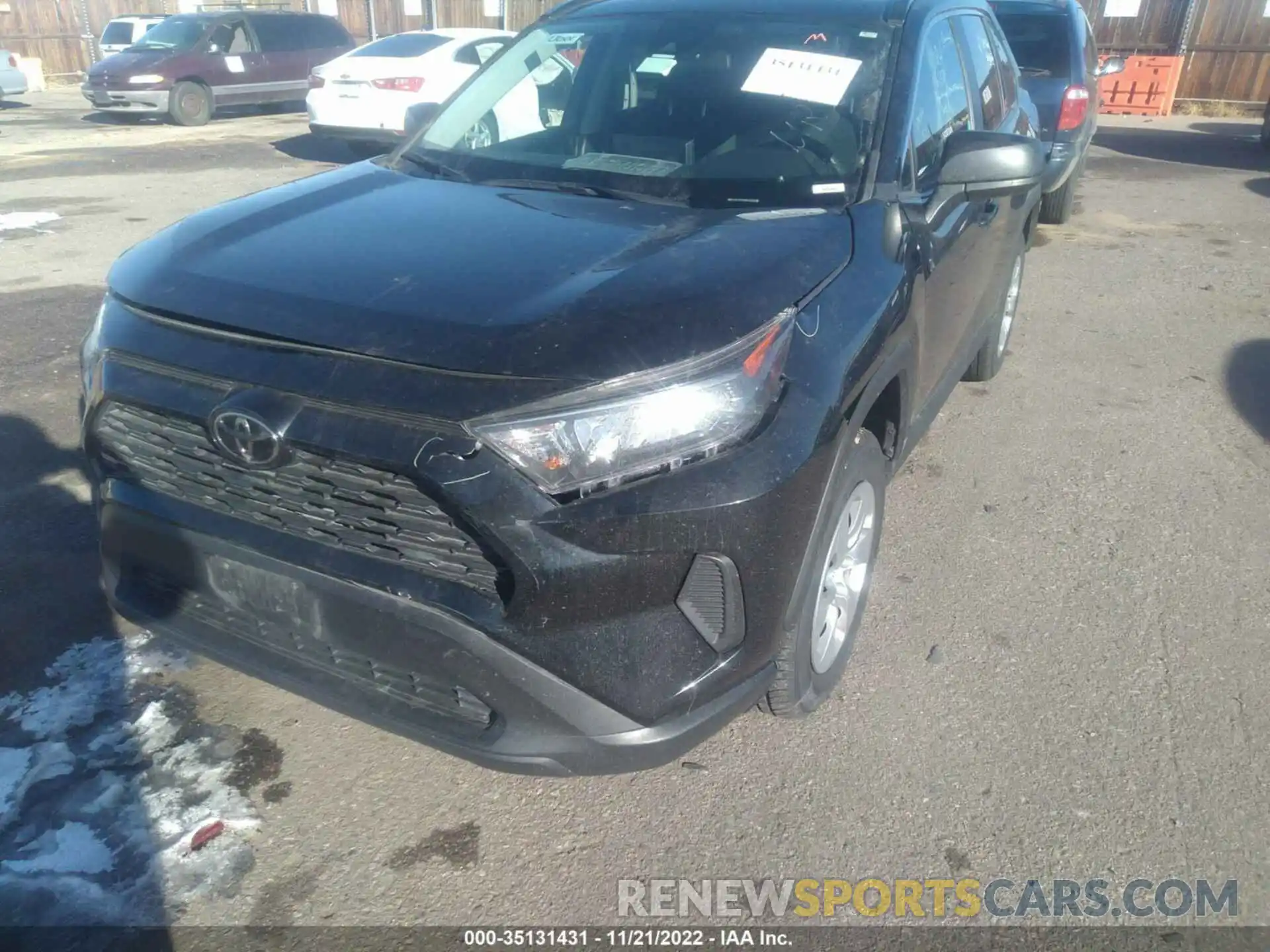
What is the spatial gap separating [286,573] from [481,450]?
0.55m

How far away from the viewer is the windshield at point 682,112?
2.95 m

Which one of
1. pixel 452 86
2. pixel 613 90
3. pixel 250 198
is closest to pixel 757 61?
pixel 613 90

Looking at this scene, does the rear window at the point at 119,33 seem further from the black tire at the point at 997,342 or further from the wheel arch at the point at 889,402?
the wheel arch at the point at 889,402

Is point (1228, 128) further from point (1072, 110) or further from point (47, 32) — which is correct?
point (47, 32)

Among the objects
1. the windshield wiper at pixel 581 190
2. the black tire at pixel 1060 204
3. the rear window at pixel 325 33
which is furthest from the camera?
the rear window at pixel 325 33

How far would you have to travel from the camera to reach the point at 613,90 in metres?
3.44

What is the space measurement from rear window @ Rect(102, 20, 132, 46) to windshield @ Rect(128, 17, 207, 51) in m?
7.57

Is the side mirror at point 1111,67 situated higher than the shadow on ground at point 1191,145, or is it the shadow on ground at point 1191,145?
the side mirror at point 1111,67

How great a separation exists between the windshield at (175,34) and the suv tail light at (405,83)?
241 inches

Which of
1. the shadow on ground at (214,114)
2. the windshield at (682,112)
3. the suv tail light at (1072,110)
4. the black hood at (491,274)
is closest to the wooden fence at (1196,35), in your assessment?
the shadow on ground at (214,114)

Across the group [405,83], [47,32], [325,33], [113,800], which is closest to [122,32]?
[47,32]

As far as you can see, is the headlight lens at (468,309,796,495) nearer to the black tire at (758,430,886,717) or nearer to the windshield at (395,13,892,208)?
the black tire at (758,430,886,717)

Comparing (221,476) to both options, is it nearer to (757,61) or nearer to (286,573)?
(286,573)

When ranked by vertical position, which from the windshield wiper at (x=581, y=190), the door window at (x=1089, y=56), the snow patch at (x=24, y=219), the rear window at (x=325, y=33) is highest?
the windshield wiper at (x=581, y=190)
